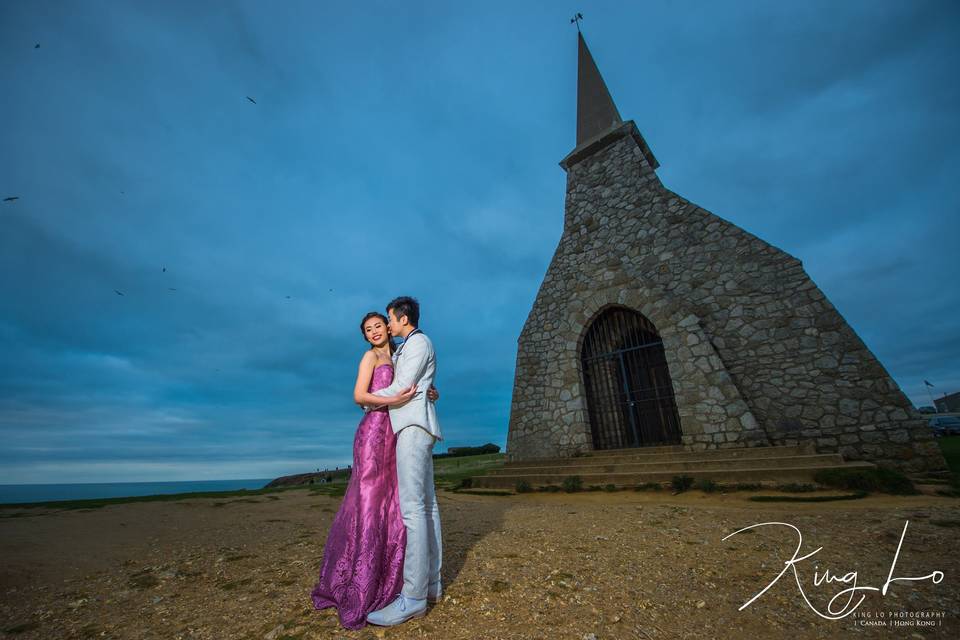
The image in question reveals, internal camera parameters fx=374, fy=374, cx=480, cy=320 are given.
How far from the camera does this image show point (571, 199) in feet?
46.5

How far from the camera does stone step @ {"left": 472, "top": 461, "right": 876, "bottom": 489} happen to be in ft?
20.8

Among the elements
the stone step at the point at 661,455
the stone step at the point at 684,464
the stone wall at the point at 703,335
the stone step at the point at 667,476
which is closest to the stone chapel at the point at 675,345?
the stone wall at the point at 703,335

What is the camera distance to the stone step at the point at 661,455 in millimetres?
7473

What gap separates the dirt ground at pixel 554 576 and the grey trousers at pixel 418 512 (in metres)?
0.23

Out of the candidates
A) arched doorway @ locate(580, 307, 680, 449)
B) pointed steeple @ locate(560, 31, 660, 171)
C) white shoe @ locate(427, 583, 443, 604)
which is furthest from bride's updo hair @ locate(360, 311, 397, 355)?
pointed steeple @ locate(560, 31, 660, 171)

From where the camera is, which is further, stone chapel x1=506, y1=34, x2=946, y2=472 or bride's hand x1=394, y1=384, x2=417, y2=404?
stone chapel x1=506, y1=34, x2=946, y2=472

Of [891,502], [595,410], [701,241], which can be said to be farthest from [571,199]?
[891,502]

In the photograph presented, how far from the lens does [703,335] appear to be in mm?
9250

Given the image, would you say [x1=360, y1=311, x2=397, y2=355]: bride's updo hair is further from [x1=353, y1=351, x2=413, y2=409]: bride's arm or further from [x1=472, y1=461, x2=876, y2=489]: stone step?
[x1=472, y1=461, x2=876, y2=489]: stone step

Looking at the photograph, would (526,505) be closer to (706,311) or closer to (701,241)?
(706,311)

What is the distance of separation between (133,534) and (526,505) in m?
6.03

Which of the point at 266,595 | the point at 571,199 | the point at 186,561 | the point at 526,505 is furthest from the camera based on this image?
the point at 571,199

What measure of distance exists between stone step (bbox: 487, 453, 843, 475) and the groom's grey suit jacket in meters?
6.81

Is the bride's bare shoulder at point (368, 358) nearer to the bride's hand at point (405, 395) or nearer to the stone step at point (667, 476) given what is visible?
the bride's hand at point (405, 395)
